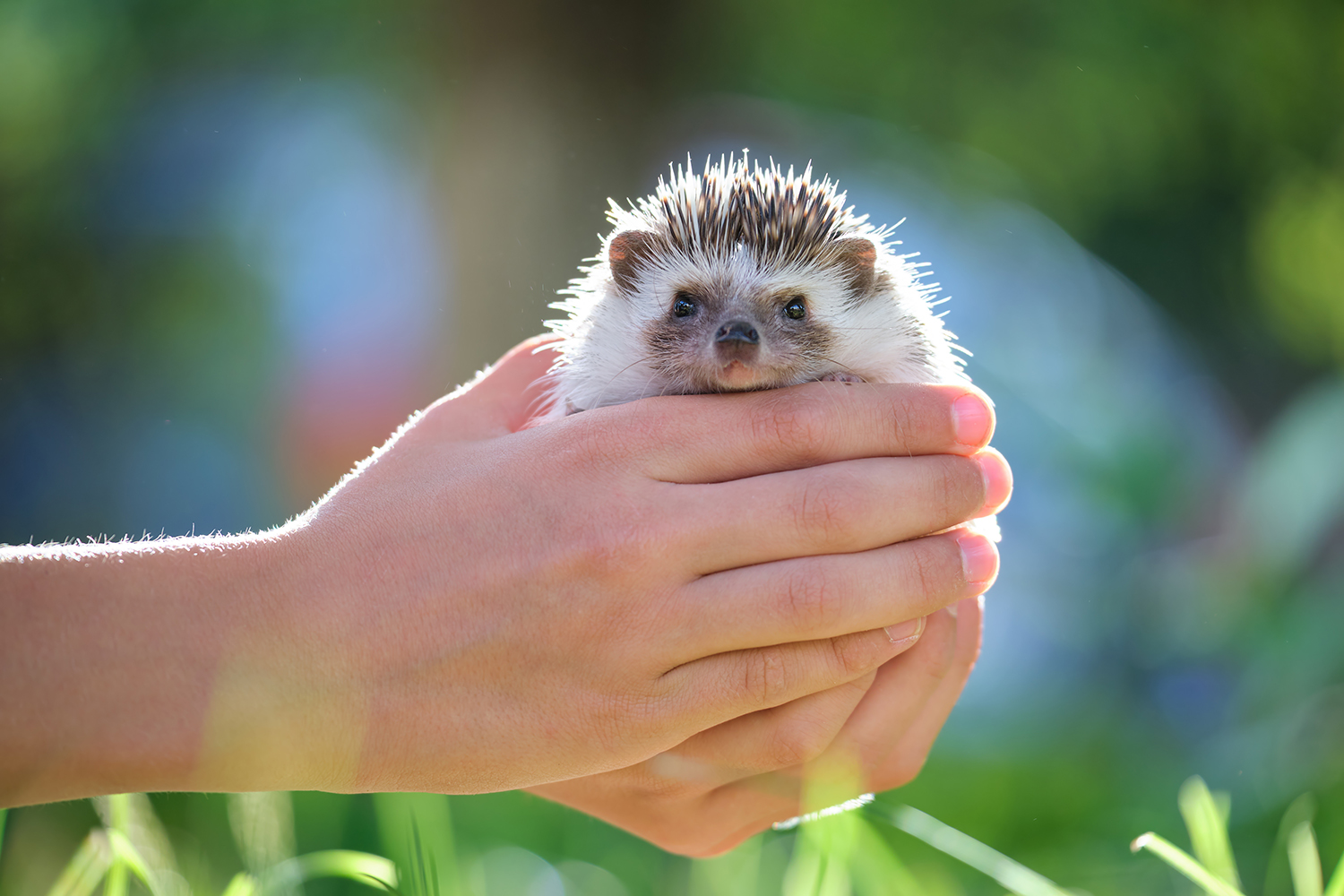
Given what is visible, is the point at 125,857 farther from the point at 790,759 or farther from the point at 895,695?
the point at 895,695

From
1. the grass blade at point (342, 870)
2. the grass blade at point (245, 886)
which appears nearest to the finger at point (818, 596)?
the grass blade at point (342, 870)

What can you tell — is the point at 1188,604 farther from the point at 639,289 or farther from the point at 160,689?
the point at 160,689

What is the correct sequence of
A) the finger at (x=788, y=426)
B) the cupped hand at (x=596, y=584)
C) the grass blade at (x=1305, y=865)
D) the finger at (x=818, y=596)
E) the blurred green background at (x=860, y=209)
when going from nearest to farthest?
the cupped hand at (x=596, y=584), the finger at (x=818, y=596), the finger at (x=788, y=426), the grass blade at (x=1305, y=865), the blurred green background at (x=860, y=209)

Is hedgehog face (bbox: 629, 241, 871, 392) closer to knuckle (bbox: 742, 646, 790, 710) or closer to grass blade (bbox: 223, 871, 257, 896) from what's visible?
knuckle (bbox: 742, 646, 790, 710)

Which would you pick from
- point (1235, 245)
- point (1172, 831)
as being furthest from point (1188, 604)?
point (1235, 245)

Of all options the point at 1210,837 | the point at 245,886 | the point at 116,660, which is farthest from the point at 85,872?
the point at 1210,837

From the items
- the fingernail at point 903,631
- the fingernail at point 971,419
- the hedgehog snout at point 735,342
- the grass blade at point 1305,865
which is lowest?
the grass blade at point 1305,865

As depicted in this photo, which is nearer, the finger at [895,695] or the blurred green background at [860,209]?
the finger at [895,695]

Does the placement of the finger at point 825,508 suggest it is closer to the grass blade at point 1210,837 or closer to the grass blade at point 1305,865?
the grass blade at point 1210,837
